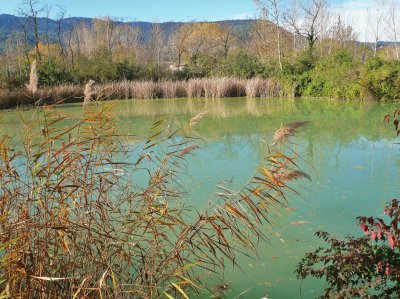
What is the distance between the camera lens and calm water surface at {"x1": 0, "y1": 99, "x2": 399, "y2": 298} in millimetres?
2871

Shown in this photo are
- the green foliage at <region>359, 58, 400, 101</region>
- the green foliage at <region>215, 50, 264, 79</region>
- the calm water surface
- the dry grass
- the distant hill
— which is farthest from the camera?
the distant hill

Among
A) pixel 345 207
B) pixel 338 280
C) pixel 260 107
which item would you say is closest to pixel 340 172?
pixel 345 207

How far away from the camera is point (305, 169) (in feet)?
18.2

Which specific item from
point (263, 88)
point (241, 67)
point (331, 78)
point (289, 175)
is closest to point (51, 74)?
point (241, 67)

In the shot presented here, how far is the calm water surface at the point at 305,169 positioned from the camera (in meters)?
2.87

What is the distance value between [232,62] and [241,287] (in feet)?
57.9

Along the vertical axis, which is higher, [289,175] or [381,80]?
[381,80]

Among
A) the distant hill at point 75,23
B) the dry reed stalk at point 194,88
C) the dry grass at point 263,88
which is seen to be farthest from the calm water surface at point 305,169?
the distant hill at point 75,23

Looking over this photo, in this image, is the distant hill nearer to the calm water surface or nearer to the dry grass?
the dry grass

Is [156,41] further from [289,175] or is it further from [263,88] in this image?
[289,175]

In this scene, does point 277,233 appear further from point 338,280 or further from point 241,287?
point 338,280

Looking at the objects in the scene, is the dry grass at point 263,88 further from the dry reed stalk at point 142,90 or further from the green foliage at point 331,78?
the dry reed stalk at point 142,90

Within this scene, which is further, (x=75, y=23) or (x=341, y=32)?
(x=75, y=23)

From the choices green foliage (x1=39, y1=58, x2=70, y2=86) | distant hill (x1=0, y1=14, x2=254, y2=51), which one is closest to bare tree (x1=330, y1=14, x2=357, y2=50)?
distant hill (x1=0, y1=14, x2=254, y2=51)
